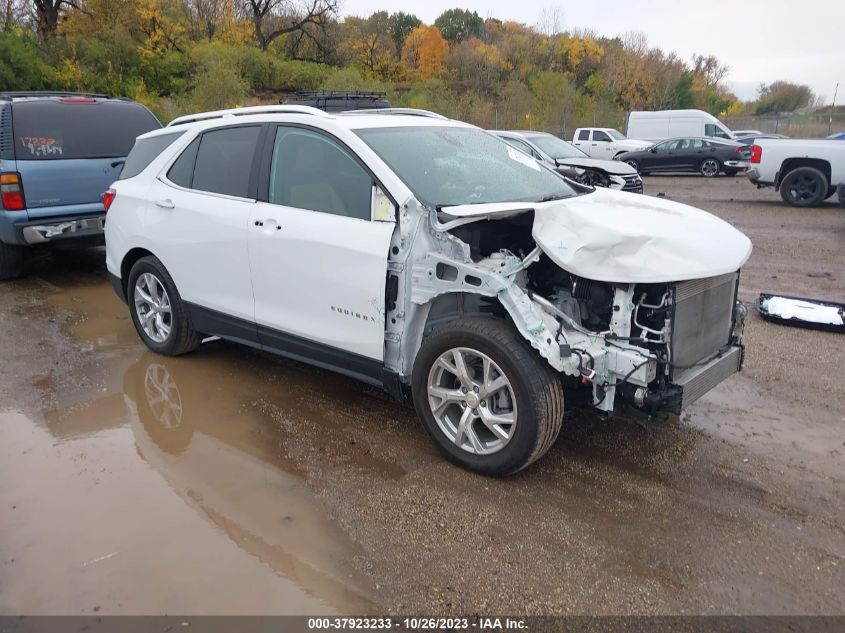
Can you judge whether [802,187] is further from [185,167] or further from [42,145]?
[42,145]

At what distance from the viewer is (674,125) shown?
1134 inches

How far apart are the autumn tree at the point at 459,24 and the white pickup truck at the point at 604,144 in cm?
4590

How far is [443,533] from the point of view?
10.5 ft

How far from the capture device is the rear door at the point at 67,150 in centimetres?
728

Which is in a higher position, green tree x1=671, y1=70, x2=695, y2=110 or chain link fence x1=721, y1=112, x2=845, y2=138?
green tree x1=671, y1=70, x2=695, y2=110

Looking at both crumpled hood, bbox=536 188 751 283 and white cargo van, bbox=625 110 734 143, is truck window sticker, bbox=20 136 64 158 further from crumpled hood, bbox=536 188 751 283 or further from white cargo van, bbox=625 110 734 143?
white cargo van, bbox=625 110 734 143

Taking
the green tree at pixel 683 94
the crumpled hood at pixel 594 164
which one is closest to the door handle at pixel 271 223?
the crumpled hood at pixel 594 164

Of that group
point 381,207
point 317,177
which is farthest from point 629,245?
point 317,177

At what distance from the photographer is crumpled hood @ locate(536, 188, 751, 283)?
3.28 meters

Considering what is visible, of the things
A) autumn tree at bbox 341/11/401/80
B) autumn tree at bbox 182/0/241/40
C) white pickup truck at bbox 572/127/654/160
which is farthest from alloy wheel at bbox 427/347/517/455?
autumn tree at bbox 341/11/401/80

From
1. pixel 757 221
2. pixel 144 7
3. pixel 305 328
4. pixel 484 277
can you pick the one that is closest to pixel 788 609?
pixel 484 277

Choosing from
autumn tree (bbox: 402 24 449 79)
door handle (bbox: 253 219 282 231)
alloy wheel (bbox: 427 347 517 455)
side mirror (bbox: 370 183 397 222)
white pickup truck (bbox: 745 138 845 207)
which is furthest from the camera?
autumn tree (bbox: 402 24 449 79)

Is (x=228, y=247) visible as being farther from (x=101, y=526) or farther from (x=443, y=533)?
(x=443, y=533)

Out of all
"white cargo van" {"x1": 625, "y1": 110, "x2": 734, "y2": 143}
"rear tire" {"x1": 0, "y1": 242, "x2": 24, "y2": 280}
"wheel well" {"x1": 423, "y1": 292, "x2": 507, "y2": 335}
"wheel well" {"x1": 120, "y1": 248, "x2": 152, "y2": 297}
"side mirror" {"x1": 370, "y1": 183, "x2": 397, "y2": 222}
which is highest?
"white cargo van" {"x1": 625, "y1": 110, "x2": 734, "y2": 143}
